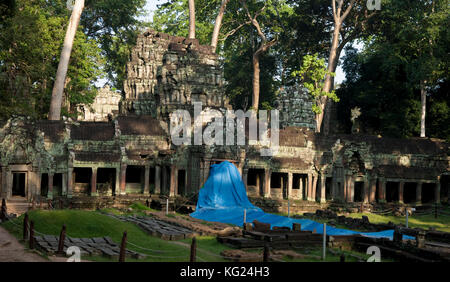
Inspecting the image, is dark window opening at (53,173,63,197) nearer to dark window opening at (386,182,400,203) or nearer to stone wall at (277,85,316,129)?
stone wall at (277,85,316,129)

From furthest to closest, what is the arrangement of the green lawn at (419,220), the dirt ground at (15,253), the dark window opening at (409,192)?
1. the dark window opening at (409,192)
2. the green lawn at (419,220)
3. the dirt ground at (15,253)

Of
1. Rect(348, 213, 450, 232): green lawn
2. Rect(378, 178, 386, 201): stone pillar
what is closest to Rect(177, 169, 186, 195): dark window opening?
Rect(348, 213, 450, 232): green lawn

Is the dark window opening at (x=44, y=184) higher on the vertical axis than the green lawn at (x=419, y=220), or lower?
higher

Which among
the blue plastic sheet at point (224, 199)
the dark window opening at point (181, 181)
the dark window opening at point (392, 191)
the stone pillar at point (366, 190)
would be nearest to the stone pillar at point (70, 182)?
the dark window opening at point (181, 181)

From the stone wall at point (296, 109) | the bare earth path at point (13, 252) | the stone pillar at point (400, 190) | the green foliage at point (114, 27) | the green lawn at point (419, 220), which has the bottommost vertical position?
the green lawn at point (419, 220)

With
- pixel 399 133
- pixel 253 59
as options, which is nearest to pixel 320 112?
pixel 399 133

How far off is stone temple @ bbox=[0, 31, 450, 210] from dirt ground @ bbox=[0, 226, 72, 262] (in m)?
16.3

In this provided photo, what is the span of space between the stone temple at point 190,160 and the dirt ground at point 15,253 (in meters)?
16.3

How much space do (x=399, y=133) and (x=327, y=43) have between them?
18838mm

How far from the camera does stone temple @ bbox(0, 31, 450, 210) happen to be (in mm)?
42438

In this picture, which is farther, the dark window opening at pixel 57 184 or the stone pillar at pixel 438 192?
the stone pillar at pixel 438 192

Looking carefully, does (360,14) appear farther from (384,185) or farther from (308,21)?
(384,185)

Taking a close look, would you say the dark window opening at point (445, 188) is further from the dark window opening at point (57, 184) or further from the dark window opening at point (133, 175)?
the dark window opening at point (57, 184)

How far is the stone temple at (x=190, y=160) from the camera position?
42438 mm
